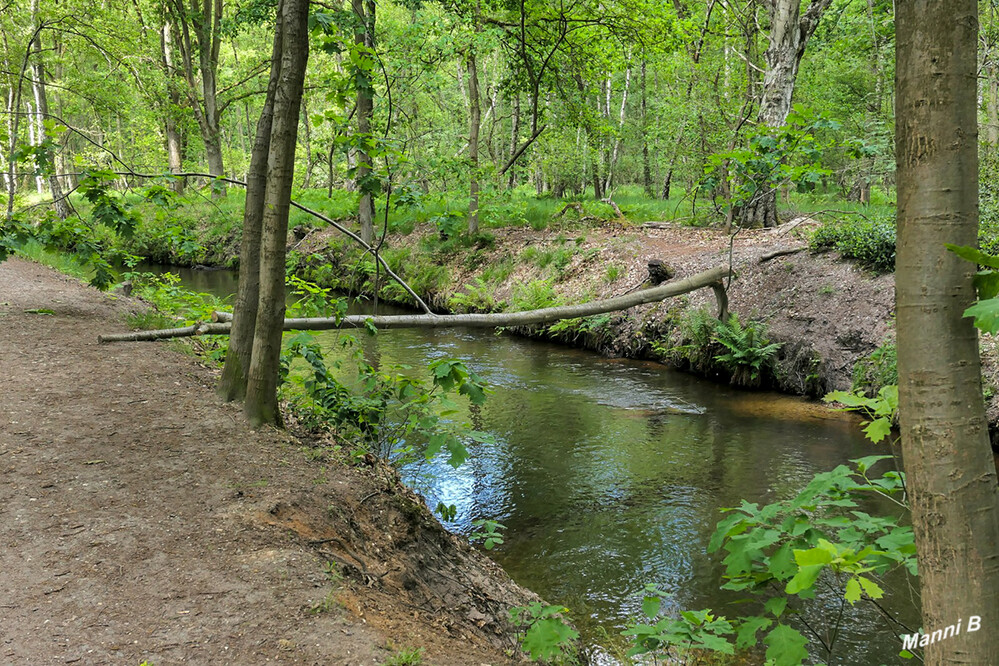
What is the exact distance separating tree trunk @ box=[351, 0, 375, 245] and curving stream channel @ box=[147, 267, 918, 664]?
3486mm

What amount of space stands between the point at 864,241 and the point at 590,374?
525 centimetres

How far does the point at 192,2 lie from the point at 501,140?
46.2 ft

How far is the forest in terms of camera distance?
1919 mm

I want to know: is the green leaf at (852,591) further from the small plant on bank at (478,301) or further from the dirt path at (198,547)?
the small plant on bank at (478,301)

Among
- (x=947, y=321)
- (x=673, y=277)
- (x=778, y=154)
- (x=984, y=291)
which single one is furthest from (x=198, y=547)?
(x=673, y=277)

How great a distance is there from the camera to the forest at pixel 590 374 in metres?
1.92

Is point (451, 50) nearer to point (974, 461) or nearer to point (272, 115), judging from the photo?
point (272, 115)

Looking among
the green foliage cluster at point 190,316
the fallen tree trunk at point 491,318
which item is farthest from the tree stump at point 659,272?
the green foliage cluster at point 190,316

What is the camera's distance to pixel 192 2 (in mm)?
24156

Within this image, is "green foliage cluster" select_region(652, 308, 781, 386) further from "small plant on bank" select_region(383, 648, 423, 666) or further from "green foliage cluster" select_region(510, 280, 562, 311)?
"small plant on bank" select_region(383, 648, 423, 666)

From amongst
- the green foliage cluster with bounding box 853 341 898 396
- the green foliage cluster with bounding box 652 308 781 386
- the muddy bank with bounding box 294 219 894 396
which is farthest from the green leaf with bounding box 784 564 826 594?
the green foliage cluster with bounding box 652 308 781 386

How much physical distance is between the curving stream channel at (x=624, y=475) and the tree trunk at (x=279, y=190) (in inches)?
101

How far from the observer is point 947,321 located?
1.87m

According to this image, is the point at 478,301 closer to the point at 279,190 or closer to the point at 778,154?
the point at 279,190
